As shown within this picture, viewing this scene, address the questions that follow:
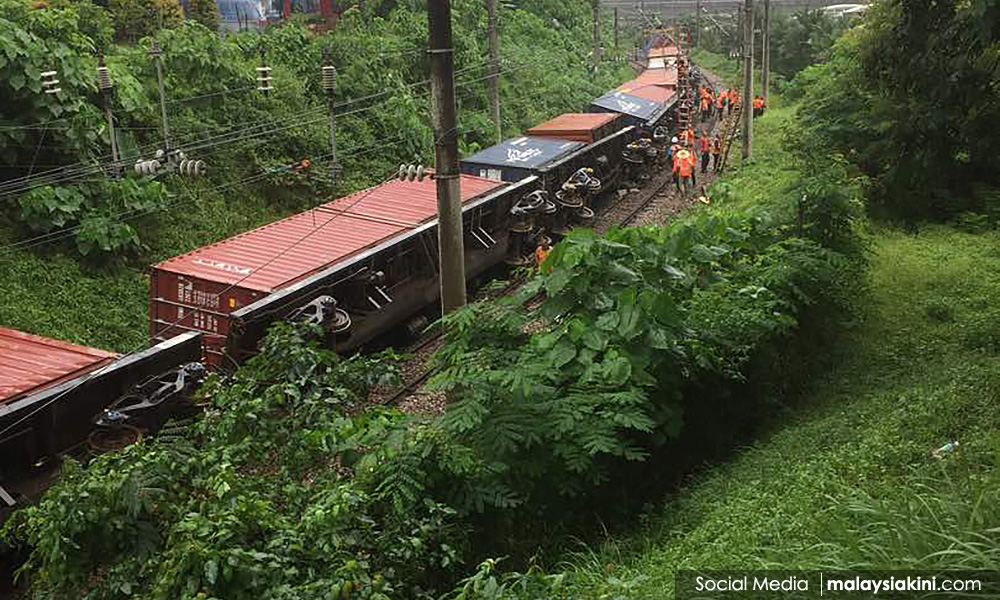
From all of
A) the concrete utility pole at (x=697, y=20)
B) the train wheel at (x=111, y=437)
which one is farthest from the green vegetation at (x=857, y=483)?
the concrete utility pole at (x=697, y=20)

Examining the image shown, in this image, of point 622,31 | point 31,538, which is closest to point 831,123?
point 31,538

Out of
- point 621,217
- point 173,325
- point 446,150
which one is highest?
point 446,150

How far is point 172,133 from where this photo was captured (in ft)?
62.6

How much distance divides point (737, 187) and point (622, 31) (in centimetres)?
4767

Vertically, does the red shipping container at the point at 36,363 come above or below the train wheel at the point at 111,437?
above

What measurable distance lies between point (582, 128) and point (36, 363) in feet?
50.6

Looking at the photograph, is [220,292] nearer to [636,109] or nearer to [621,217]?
[621,217]

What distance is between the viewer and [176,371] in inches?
400

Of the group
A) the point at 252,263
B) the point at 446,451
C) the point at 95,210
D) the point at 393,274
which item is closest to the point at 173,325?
the point at 252,263

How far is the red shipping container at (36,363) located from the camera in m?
8.94

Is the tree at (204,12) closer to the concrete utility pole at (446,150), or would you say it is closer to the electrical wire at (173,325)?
the electrical wire at (173,325)

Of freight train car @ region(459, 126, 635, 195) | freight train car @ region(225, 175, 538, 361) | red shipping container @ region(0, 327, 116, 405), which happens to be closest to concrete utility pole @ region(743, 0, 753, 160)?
freight train car @ region(459, 126, 635, 195)

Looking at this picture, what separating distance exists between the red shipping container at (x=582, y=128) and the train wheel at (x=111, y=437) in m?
14.9

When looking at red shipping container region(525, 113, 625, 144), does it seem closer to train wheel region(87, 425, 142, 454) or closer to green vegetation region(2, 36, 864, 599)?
green vegetation region(2, 36, 864, 599)
